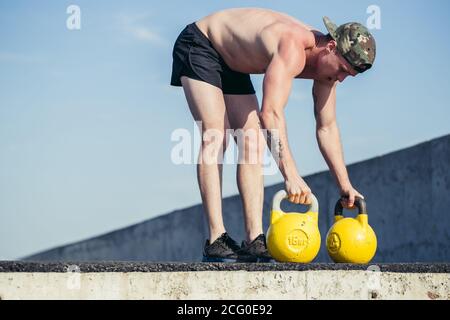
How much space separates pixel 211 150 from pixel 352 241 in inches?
38.9

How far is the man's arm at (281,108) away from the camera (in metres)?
5.19

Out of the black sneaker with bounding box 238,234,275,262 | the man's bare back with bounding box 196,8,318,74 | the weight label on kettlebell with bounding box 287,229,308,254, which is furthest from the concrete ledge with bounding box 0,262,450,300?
the man's bare back with bounding box 196,8,318,74

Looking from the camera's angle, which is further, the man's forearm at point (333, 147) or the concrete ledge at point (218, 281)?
the man's forearm at point (333, 147)

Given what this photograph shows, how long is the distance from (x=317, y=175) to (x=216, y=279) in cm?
670

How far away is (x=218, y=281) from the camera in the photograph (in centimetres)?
446

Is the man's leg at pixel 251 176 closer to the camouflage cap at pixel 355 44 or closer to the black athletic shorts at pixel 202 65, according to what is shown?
the black athletic shorts at pixel 202 65

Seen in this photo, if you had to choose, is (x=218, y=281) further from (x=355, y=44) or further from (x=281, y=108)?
(x=355, y=44)

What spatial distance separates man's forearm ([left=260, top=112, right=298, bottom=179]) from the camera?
17.1 feet

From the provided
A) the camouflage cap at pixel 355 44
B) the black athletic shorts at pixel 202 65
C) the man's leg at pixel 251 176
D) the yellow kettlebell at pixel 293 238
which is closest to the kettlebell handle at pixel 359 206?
the yellow kettlebell at pixel 293 238

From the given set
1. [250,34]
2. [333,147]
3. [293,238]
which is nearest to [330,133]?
[333,147]

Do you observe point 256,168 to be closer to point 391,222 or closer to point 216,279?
point 216,279

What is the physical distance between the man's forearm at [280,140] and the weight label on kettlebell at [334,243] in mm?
445

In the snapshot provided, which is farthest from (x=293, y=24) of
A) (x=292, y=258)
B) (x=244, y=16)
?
(x=292, y=258)

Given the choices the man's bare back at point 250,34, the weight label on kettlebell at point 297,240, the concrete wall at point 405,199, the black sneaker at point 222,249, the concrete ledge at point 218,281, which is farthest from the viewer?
the concrete wall at point 405,199
